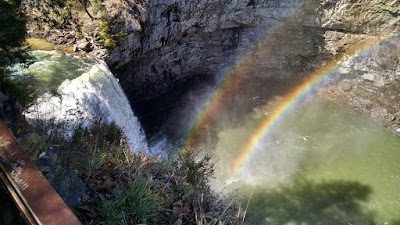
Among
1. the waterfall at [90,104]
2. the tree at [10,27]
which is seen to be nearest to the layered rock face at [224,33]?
the waterfall at [90,104]

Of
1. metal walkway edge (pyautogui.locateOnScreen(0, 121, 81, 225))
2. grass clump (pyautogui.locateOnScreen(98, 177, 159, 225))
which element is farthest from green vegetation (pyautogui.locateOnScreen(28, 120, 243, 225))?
metal walkway edge (pyautogui.locateOnScreen(0, 121, 81, 225))

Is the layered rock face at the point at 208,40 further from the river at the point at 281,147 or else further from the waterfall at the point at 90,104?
the waterfall at the point at 90,104

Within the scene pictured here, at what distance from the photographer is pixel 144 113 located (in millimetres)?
13305

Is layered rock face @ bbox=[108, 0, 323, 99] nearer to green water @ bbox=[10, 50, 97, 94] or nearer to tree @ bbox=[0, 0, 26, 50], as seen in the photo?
green water @ bbox=[10, 50, 97, 94]

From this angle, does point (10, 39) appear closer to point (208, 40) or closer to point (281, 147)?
point (208, 40)

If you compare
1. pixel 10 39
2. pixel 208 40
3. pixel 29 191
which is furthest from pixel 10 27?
pixel 208 40

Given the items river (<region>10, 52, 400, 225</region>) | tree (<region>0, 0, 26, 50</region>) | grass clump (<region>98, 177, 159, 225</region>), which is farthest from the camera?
river (<region>10, 52, 400, 225</region>)

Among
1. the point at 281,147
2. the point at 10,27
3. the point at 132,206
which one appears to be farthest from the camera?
the point at 281,147

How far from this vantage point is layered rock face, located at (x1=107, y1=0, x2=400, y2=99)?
453 inches

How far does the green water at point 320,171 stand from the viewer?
32.5ft

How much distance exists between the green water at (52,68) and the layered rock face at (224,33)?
A: 1125 mm

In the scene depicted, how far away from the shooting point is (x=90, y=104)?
8648 millimetres

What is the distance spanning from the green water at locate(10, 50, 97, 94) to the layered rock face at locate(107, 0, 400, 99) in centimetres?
112

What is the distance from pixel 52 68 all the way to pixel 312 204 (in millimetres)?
8321
